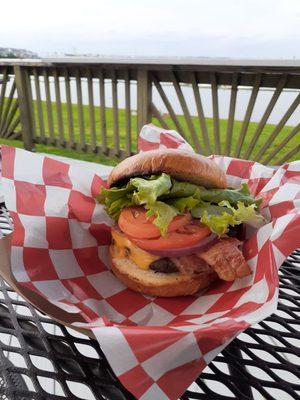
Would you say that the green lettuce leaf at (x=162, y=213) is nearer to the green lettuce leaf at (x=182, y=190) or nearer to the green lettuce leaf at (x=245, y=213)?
the green lettuce leaf at (x=182, y=190)

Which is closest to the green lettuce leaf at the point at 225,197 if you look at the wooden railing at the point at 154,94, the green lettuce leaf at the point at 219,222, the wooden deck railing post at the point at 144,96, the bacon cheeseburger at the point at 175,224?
the bacon cheeseburger at the point at 175,224

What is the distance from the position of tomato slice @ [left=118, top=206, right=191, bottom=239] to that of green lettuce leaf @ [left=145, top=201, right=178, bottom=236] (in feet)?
0.12

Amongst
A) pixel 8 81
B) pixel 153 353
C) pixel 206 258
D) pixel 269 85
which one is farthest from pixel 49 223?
pixel 8 81

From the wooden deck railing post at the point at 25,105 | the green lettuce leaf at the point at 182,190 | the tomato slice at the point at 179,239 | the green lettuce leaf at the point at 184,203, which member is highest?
the green lettuce leaf at the point at 182,190

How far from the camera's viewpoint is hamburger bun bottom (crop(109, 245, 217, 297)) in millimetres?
1187

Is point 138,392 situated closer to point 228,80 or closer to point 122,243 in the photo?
point 122,243

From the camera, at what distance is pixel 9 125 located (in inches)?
244

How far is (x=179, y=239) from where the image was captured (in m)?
1.17

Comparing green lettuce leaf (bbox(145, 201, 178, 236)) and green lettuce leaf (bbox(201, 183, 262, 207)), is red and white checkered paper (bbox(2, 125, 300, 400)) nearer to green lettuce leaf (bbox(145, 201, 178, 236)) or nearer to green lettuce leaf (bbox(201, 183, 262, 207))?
green lettuce leaf (bbox(201, 183, 262, 207))

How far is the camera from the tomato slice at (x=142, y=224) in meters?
1.18

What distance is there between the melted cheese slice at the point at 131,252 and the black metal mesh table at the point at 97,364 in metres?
0.36

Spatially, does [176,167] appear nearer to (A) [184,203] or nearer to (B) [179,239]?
(A) [184,203]

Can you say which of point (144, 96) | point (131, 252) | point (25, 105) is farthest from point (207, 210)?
point (25, 105)

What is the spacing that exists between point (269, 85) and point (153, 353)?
9.62ft
